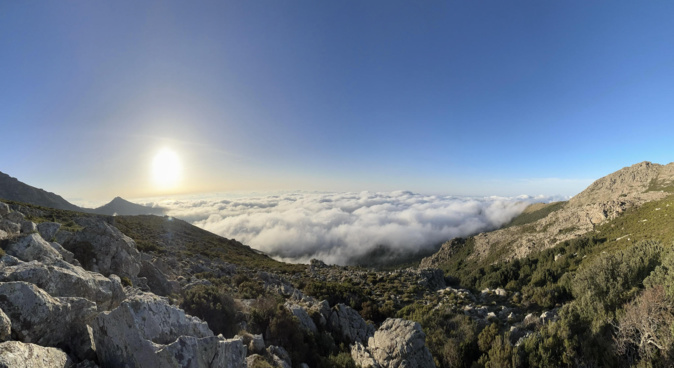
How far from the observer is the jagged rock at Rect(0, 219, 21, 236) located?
11.9m

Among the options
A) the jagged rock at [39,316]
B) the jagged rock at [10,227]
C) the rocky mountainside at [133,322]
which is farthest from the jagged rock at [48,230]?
the jagged rock at [39,316]

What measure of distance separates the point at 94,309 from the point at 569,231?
124109 mm

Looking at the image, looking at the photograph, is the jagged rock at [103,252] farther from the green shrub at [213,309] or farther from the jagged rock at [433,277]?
the jagged rock at [433,277]

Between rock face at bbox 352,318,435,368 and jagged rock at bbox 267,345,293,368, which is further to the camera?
rock face at bbox 352,318,435,368

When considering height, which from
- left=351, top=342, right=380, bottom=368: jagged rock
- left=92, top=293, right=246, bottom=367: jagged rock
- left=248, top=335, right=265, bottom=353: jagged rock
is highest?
left=92, top=293, right=246, bottom=367: jagged rock

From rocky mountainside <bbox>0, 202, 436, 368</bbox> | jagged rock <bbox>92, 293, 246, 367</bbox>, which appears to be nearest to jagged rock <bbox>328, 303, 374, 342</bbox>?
rocky mountainside <bbox>0, 202, 436, 368</bbox>

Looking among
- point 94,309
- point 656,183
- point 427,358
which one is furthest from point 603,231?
point 656,183

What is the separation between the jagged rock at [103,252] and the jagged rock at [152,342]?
12.6 meters

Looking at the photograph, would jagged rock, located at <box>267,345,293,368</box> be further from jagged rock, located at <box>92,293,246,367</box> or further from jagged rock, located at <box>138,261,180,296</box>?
jagged rock, located at <box>138,261,180,296</box>

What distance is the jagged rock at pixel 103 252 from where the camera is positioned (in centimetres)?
1631

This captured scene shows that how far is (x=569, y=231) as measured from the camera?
3504 inches

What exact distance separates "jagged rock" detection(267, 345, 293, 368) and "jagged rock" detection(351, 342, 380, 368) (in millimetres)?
3510

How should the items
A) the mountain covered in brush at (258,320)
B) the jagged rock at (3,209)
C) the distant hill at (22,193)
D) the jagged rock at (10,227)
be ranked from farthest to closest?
the distant hill at (22,193) < the jagged rock at (3,209) < the jagged rock at (10,227) < the mountain covered in brush at (258,320)

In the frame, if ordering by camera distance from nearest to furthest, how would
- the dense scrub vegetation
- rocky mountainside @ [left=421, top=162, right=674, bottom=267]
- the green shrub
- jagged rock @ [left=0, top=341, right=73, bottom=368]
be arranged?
jagged rock @ [left=0, top=341, right=73, bottom=368] → the dense scrub vegetation → the green shrub → rocky mountainside @ [left=421, top=162, right=674, bottom=267]
